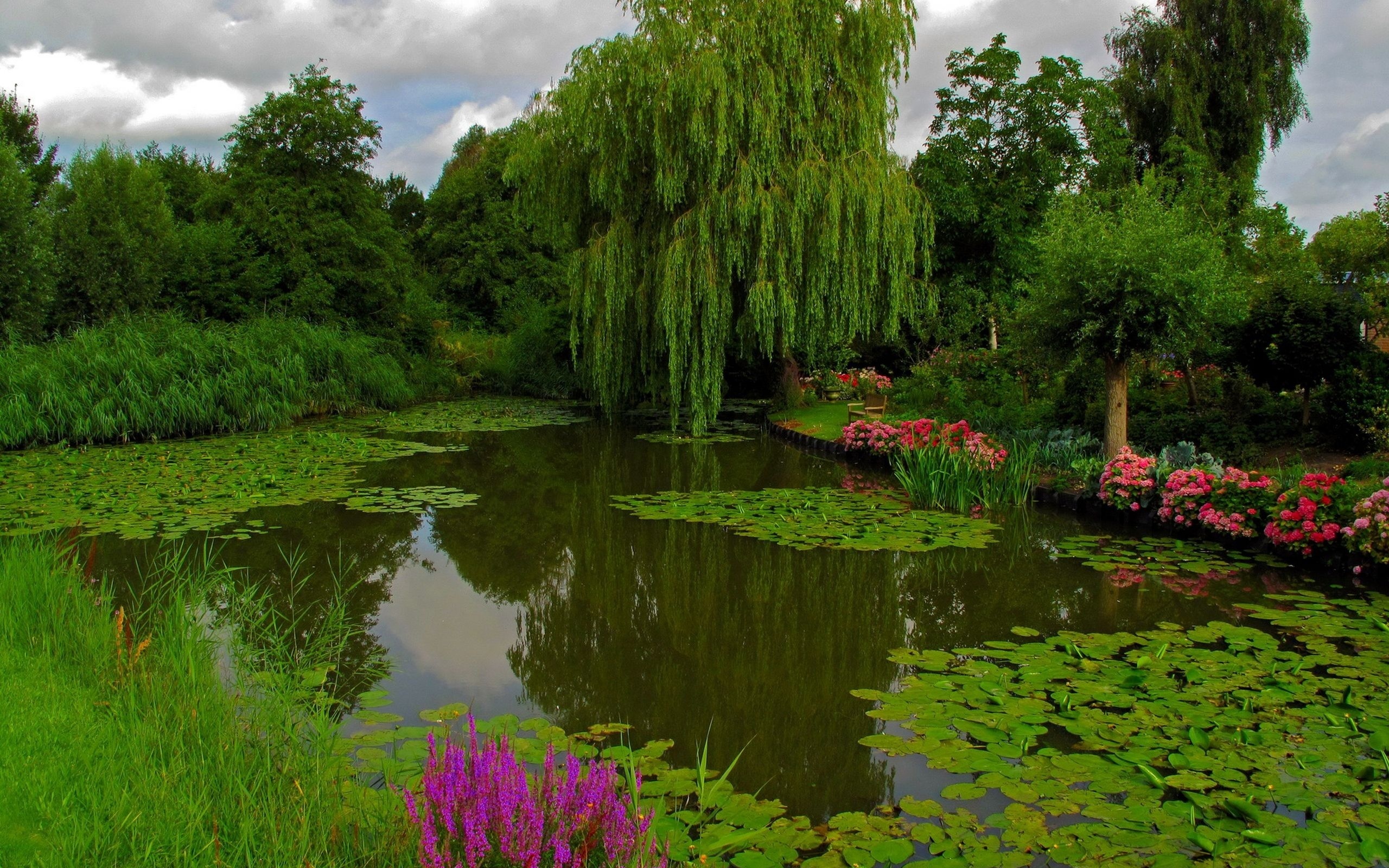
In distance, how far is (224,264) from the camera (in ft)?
65.5

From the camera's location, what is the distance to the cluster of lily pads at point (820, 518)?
23.9ft

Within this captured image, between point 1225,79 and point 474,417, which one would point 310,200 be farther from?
point 1225,79

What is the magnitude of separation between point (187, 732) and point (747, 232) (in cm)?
1153

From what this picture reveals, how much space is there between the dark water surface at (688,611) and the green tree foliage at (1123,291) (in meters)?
1.85

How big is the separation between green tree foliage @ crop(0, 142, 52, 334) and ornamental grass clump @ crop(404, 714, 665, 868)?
51.9 feet

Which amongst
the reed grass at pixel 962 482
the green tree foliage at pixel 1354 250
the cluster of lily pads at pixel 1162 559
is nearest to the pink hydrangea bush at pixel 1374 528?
the cluster of lily pads at pixel 1162 559

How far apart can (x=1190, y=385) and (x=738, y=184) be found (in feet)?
22.1

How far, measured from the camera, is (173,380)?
14.0 meters

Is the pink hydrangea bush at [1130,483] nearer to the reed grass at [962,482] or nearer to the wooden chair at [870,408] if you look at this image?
the reed grass at [962,482]

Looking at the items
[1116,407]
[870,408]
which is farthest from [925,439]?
[870,408]

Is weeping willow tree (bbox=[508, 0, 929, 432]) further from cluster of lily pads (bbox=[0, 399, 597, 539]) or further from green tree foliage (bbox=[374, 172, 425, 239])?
green tree foliage (bbox=[374, 172, 425, 239])

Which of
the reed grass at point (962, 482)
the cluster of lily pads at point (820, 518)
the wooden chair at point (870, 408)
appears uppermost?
the wooden chair at point (870, 408)

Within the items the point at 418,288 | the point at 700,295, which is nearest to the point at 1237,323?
the point at 700,295

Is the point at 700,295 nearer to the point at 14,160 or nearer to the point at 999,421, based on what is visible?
the point at 999,421
